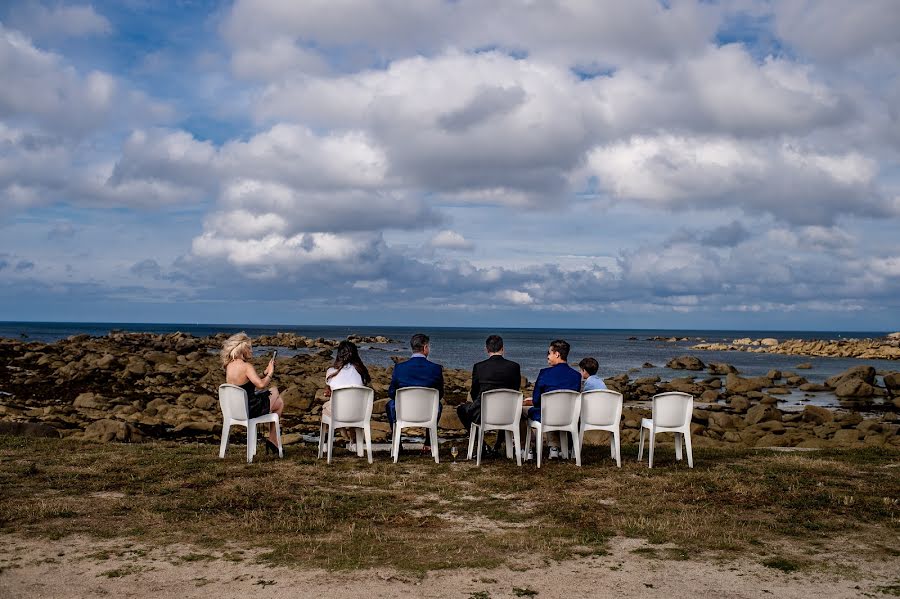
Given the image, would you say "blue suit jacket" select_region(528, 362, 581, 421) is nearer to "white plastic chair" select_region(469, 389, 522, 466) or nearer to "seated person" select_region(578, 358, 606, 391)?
"white plastic chair" select_region(469, 389, 522, 466)

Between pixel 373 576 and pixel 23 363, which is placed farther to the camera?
Answer: pixel 23 363

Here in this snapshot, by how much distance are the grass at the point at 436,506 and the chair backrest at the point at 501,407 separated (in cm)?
62

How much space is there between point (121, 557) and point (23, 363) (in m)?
34.6

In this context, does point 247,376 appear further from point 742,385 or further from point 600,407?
point 742,385

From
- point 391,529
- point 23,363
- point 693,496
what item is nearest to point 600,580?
point 391,529

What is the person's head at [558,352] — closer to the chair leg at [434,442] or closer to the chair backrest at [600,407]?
the chair backrest at [600,407]

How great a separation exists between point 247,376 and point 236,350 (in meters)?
0.42

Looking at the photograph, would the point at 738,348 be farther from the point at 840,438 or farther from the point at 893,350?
the point at 840,438

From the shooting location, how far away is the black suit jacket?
10523mm

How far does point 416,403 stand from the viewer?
10.1 meters

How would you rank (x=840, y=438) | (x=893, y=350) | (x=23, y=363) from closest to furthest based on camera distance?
1. (x=840, y=438)
2. (x=23, y=363)
3. (x=893, y=350)

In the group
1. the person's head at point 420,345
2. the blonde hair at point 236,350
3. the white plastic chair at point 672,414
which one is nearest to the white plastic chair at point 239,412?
the blonde hair at point 236,350

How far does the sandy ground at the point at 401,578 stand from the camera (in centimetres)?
521

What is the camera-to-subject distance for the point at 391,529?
682 centimetres
